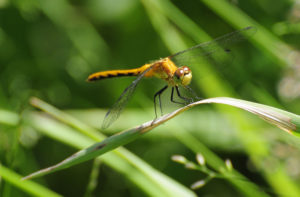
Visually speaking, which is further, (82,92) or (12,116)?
(82,92)

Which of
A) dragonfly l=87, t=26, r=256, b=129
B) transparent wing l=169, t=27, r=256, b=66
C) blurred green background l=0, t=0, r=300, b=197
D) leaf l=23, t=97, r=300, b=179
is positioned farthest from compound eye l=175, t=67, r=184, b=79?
leaf l=23, t=97, r=300, b=179

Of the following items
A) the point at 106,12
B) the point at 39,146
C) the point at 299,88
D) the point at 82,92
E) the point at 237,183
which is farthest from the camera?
the point at 106,12

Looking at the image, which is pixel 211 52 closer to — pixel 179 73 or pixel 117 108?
pixel 179 73

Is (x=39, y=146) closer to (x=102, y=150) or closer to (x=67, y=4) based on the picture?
(x=67, y=4)

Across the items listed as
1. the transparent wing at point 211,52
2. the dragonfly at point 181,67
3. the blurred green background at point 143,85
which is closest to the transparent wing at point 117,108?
the dragonfly at point 181,67

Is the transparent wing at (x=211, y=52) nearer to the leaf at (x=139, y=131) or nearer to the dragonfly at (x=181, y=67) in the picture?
the dragonfly at (x=181, y=67)

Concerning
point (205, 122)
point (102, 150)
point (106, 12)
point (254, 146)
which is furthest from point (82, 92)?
point (102, 150)
